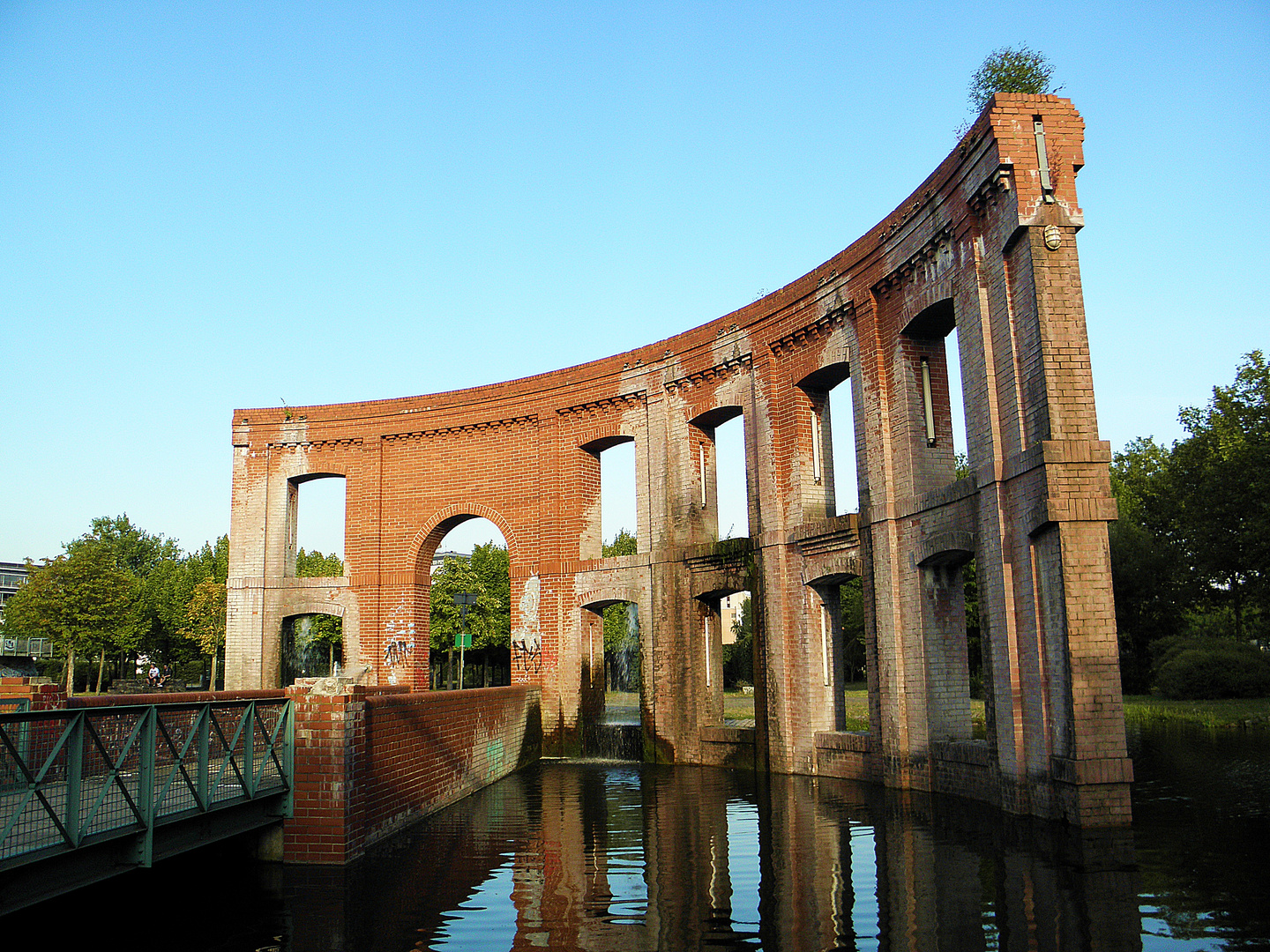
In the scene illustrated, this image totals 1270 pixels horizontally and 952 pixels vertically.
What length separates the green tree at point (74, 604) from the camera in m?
39.7

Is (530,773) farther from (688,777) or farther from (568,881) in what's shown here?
(568,881)

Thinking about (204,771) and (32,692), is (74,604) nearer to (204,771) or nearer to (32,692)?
(32,692)

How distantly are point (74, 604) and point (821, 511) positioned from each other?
36.4 meters

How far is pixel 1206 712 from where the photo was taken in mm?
22031

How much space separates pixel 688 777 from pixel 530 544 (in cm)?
679

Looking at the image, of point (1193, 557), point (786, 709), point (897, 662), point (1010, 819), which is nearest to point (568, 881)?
point (1010, 819)

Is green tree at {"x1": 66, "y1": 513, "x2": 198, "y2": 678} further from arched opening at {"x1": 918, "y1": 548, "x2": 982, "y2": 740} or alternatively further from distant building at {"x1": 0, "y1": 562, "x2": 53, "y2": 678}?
arched opening at {"x1": 918, "y1": 548, "x2": 982, "y2": 740}

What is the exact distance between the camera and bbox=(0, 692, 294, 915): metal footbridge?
5.62 m

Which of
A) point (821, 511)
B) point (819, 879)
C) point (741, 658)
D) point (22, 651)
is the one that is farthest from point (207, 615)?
point (819, 879)

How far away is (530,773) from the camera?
16469mm

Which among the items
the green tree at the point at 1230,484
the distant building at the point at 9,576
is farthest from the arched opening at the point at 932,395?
the distant building at the point at 9,576

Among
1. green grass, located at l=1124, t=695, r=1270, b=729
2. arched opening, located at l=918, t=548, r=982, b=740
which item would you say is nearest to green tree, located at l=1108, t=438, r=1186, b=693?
green grass, located at l=1124, t=695, r=1270, b=729

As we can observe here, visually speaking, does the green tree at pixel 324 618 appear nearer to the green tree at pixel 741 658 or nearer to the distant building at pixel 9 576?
the green tree at pixel 741 658

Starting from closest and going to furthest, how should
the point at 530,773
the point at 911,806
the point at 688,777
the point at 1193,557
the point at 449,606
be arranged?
the point at 911,806 < the point at 688,777 < the point at 530,773 < the point at 1193,557 < the point at 449,606
